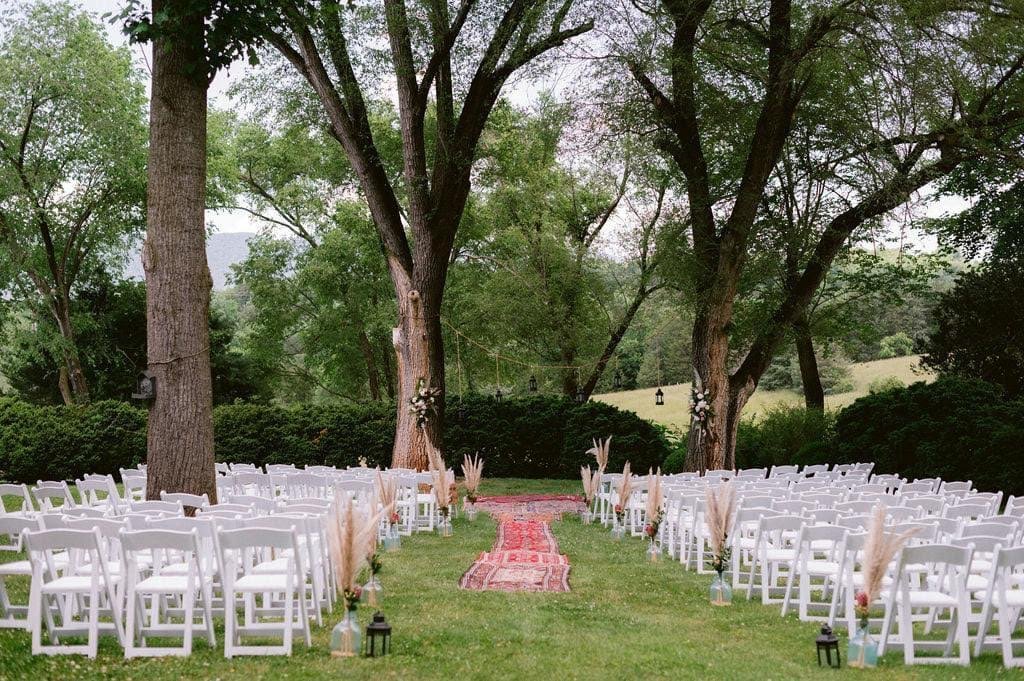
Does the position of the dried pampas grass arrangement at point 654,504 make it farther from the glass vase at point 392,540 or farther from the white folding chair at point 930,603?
the white folding chair at point 930,603

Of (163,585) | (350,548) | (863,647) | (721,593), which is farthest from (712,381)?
(163,585)

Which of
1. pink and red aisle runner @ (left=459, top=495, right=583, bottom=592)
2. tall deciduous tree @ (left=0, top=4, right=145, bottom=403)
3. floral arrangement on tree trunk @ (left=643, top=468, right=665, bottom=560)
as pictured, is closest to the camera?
pink and red aisle runner @ (left=459, top=495, right=583, bottom=592)

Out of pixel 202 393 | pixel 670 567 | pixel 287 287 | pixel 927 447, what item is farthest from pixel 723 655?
pixel 287 287

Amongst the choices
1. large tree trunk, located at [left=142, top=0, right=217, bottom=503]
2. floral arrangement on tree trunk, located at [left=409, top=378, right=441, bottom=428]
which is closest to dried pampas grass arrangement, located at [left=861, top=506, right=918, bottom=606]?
large tree trunk, located at [left=142, top=0, right=217, bottom=503]

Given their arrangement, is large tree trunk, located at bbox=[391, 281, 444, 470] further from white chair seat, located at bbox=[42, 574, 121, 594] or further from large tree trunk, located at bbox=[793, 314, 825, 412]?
white chair seat, located at bbox=[42, 574, 121, 594]

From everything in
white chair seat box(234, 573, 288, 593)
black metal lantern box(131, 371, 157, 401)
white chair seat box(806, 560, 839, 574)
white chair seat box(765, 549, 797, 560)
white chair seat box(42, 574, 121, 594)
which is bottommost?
white chair seat box(806, 560, 839, 574)

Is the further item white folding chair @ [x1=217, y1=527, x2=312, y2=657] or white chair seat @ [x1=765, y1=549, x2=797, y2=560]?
white chair seat @ [x1=765, y1=549, x2=797, y2=560]

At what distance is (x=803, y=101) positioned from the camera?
68.1ft

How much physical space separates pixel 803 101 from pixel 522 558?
523 inches

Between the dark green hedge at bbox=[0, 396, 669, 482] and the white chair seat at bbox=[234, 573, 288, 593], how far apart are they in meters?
17.2

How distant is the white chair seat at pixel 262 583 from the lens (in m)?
6.97

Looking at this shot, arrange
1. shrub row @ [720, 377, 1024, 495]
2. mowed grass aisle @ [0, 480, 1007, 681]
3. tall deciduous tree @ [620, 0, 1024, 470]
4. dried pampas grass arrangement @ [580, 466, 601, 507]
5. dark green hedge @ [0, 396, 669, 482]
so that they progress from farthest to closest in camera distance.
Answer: dark green hedge @ [0, 396, 669, 482]
shrub row @ [720, 377, 1024, 495]
tall deciduous tree @ [620, 0, 1024, 470]
dried pampas grass arrangement @ [580, 466, 601, 507]
mowed grass aisle @ [0, 480, 1007, 681]

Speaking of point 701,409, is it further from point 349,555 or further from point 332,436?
point 349,555

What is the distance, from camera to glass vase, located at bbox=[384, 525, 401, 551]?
12422 millimetres
